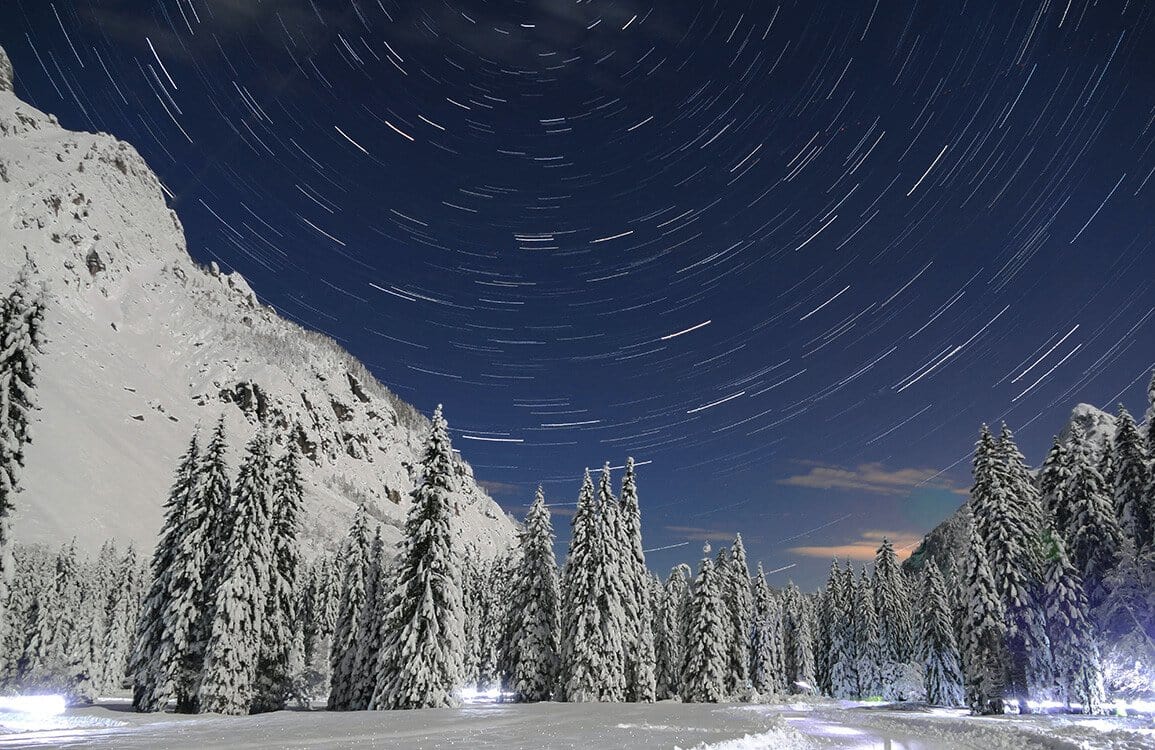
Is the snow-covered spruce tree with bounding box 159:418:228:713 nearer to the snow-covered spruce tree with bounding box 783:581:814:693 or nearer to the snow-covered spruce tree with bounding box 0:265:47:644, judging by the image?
the snow-covered spruce tree with bounding box 0:265:47:644

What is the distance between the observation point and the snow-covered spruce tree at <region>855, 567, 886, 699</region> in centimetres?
8262

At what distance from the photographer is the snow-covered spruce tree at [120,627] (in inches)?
2913

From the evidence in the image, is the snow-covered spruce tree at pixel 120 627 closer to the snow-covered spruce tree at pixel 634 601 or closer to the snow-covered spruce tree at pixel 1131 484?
the snow-covered spruce tree at pixel 634 601

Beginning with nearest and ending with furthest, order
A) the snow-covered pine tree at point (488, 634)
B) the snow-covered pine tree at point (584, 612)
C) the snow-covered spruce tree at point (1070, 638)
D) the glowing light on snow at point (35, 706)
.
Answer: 1. the glowing light on snow at point (35, 706)
2. the snow-covered spruce tree at point (1070, 638)
3. the snow-covered pine tree at point (584, 612)
4. the snow-covered pine tree at point (488, 634)

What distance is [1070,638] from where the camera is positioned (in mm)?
39969

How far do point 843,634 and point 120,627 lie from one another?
87.7m

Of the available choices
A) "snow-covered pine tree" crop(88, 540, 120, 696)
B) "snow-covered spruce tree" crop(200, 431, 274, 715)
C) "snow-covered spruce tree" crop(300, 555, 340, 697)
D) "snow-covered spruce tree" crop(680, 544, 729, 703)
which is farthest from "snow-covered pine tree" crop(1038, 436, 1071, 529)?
"snow-covered pine tree" crop(88, 540, 120, 696)

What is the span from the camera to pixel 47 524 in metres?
149

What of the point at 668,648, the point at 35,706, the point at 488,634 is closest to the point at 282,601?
the point at 35,706

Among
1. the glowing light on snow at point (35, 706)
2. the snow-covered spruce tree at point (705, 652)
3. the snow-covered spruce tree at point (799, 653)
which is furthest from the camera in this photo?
the snow-covered spruce tree at point (799, 653)

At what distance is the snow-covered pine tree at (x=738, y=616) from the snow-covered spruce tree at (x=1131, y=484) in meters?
30.2

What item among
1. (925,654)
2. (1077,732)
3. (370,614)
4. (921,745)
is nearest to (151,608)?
(370,614)

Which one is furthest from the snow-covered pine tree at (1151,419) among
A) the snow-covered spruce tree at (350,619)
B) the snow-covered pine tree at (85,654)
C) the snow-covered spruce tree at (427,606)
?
the snow-covered pine tree at (85,654)

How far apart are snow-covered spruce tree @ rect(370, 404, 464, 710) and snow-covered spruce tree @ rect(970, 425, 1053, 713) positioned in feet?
111
